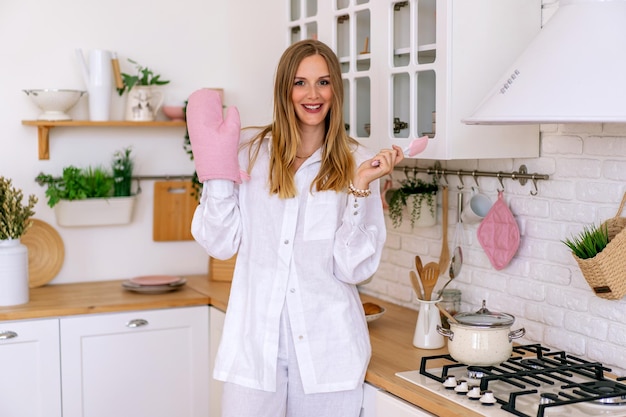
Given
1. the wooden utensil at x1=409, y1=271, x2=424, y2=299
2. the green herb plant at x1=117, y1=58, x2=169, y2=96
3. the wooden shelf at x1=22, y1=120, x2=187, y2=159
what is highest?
the green herb plant at x1=117, y1=58, x2=169, y2=96

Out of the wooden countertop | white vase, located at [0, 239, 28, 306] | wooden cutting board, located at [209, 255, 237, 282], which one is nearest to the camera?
the wooden countertop

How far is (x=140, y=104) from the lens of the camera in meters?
3.72

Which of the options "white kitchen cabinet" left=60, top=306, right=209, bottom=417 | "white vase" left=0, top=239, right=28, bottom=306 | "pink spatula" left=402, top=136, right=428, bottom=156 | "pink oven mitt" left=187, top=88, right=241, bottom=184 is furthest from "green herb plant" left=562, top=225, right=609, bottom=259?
"white vase" left=0, top=239, right=28, bottom=306

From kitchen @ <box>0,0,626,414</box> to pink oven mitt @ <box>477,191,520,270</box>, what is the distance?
0.10 ft

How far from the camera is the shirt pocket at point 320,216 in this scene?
2582 mm

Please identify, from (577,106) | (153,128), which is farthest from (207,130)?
(153,128)

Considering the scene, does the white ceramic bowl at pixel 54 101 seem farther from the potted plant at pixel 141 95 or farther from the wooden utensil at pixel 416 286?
the wooden utensil at pixel 416 286

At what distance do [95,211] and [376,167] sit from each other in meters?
1.65

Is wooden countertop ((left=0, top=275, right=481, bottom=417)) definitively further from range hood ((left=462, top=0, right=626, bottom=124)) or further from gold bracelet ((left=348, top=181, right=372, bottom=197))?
range hood ((left=462, top=0, right=626, bottom=124))

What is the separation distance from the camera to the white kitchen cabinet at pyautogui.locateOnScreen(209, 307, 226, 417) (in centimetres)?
340

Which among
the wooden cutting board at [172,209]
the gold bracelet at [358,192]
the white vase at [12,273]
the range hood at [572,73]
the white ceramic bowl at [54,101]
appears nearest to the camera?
the range hood at [572,73]

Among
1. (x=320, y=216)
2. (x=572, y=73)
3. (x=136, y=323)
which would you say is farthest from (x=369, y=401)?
(x=136, y=323)

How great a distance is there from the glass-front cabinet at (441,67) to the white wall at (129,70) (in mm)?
1041

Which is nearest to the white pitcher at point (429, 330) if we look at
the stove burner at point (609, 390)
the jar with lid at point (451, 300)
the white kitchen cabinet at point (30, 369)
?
the jar with lid at point (451, 300)
